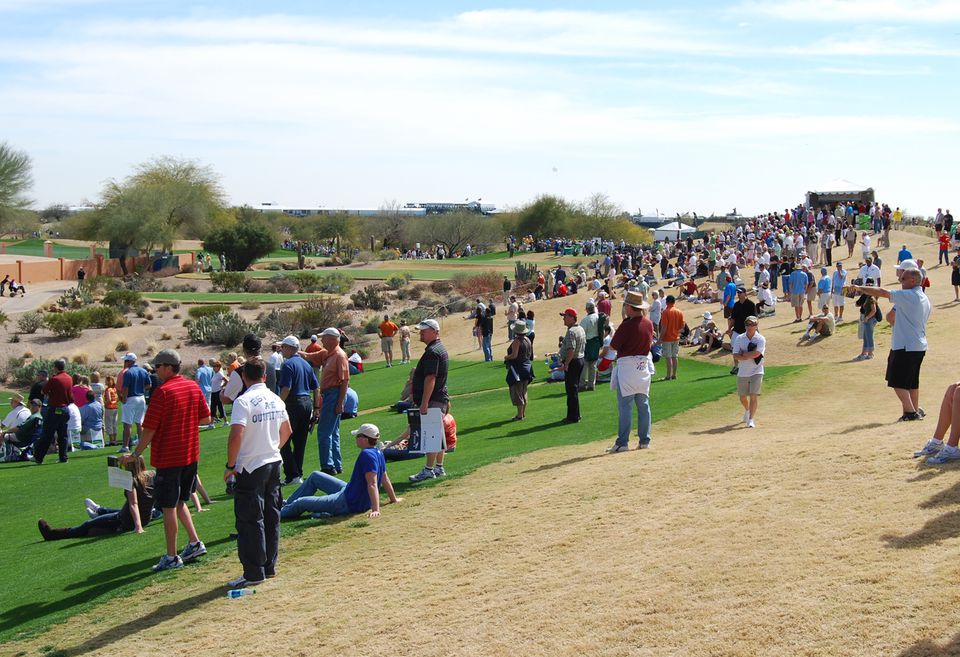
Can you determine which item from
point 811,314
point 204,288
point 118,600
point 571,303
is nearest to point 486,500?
point 118,600

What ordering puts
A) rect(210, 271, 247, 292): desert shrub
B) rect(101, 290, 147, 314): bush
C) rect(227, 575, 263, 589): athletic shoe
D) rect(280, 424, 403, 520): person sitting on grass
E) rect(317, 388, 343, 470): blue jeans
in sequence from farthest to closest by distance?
rect(210, 271, 247, 292): desert shrub < rect(101, 290, 147, 314): bush < rect(317, 388, 343, 470): blue jeans < rect(280, 424, 403, 520): person sitting on grass < rect(227, 575, 263, 589): athletic shoe

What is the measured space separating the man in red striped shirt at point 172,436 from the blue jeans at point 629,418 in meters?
5.08

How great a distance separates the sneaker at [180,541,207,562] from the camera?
9083 millimetres

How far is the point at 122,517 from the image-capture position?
35.6ft

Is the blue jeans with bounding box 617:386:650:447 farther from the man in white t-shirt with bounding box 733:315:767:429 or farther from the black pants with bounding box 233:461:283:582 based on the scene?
the black pants with bounding box 233:461:283:582

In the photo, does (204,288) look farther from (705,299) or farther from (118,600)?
(118,600)

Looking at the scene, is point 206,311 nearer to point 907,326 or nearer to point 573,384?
point 573,384

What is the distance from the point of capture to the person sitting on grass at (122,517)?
10.7m

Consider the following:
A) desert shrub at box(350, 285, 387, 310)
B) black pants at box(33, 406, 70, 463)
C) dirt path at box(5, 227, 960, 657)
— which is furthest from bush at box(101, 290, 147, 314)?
dirt path at box(5, 227, 960, 657)

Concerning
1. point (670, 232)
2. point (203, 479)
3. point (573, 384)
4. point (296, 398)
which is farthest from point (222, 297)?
point (296, 398)

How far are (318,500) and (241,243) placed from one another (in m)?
68.8

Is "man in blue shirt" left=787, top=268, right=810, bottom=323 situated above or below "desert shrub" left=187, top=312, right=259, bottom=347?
above

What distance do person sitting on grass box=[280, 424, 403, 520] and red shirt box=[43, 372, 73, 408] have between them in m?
7.68

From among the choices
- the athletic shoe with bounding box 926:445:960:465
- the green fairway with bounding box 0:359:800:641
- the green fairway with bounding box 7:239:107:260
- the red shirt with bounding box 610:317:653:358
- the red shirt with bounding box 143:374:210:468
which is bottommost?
the green fairway with bounding box 0:359:800:641
